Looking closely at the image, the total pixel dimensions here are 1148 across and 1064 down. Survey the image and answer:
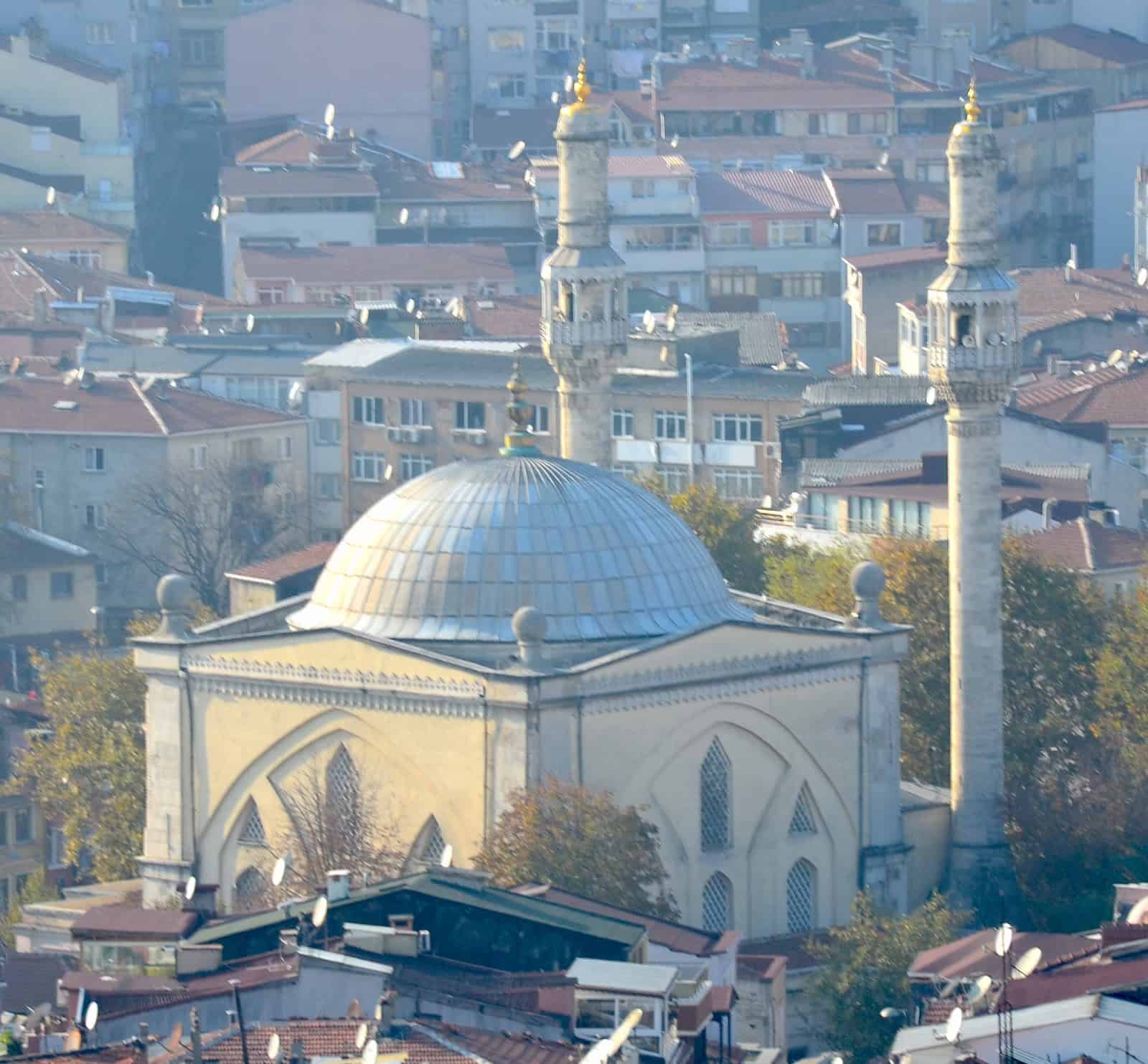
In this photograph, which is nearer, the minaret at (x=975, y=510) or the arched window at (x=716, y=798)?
the arched window at (x=716, y=798)

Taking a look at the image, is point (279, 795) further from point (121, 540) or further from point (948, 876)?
point (121, 540)

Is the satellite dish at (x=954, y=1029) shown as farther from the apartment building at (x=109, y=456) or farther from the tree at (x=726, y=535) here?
the apartment building at (x=109, y=456)

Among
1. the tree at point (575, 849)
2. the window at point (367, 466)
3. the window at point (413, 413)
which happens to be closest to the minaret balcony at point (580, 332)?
the tree at point (575, 849)

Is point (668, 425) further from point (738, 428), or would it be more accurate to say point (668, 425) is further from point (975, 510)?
point (975, 510)

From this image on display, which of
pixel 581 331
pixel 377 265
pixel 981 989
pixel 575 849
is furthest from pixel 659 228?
pixel 981 989

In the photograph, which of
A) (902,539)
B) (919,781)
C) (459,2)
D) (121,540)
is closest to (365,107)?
(459,2)

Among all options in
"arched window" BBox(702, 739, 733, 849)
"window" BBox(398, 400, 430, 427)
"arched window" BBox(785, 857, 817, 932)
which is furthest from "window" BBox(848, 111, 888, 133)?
"arched window" BBox(702, 739, 733, 849)

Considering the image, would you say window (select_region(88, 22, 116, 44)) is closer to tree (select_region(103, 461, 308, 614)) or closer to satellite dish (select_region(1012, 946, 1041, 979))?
tree (select_region(103, 461, 308, 614))
